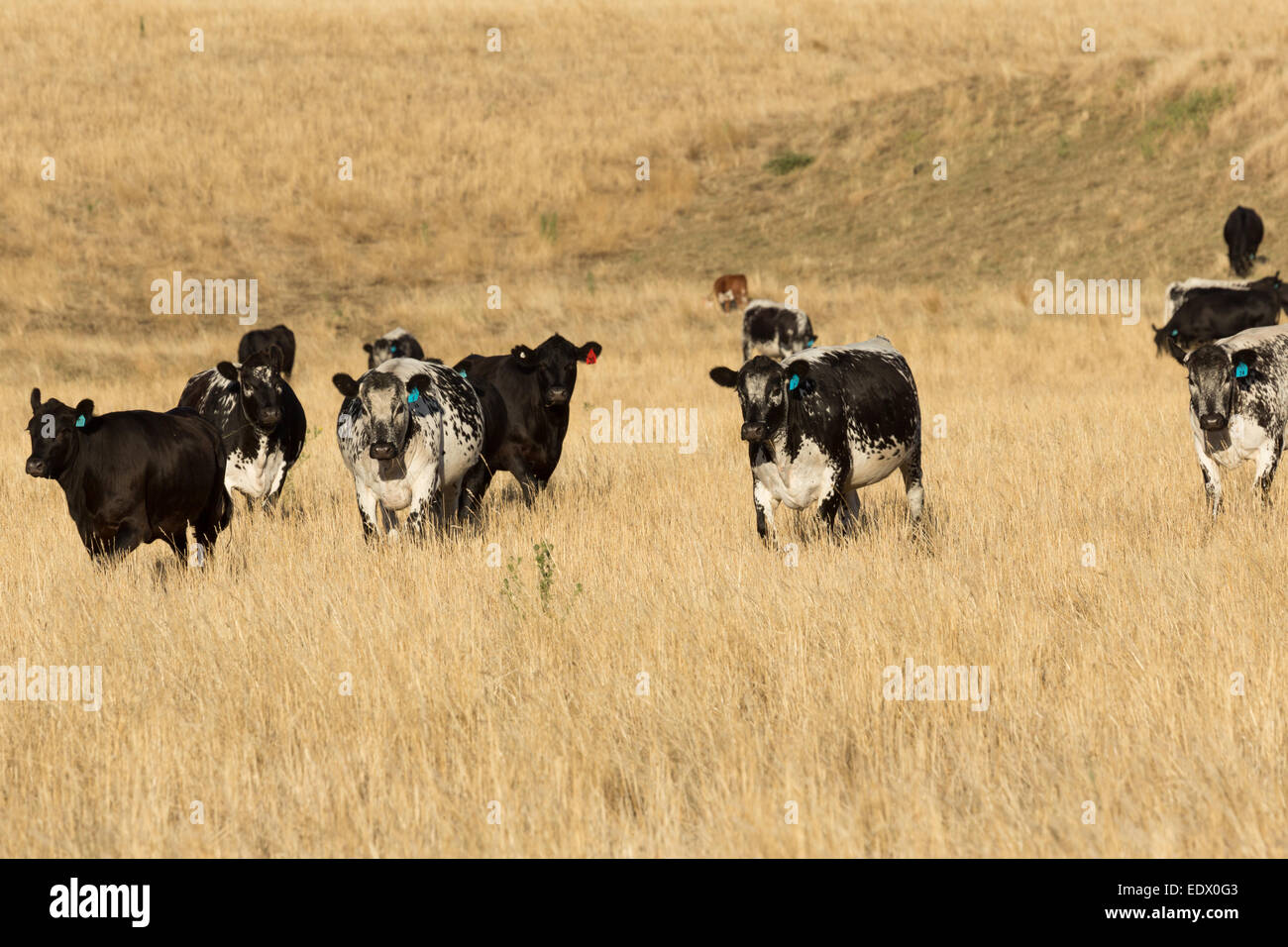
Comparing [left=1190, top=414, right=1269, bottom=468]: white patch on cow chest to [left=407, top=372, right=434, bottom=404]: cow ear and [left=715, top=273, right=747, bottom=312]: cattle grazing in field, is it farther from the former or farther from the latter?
[left=715, top=273, right=747, bottom=312]: cattle grazing in field

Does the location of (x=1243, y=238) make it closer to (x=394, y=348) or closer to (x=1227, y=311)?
(x=1227, y=311)

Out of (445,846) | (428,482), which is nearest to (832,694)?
(445,846)

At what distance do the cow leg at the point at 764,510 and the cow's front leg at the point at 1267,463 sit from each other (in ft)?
10.8

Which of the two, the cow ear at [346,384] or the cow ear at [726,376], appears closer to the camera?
the cow ear at [726,376]

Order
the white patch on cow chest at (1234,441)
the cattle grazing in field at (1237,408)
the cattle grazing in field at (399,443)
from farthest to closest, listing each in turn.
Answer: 1. the white patch on cow chest at (1234,441)
2. the cattle grazing in field at (1237,408)
3. the cattle grazing in field at (399,443)

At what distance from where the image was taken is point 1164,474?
10.3 metres

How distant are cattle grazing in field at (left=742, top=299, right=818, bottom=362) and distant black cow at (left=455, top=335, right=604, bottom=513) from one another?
11849 millimetres

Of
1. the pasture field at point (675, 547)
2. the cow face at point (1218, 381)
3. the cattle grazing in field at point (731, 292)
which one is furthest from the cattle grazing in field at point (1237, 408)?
the cattle grazing in field at point (731, 292)

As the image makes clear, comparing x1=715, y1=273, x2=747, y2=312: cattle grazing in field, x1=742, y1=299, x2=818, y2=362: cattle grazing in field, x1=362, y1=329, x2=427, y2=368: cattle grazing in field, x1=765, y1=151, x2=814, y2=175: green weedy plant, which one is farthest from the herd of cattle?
x1=765, y1=151, x2=814, y2=175: green weedy plant

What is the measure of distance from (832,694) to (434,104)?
39.4 metres

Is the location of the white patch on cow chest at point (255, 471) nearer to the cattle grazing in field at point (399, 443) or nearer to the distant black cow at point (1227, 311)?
the cattle grazing in field at point (399, 443)

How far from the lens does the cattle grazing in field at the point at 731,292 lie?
26844 mm

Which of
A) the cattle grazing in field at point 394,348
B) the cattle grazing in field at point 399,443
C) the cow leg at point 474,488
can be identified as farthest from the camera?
the cattle grazing in field at point 394,348

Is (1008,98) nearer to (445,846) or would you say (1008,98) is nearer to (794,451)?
(794,451)
